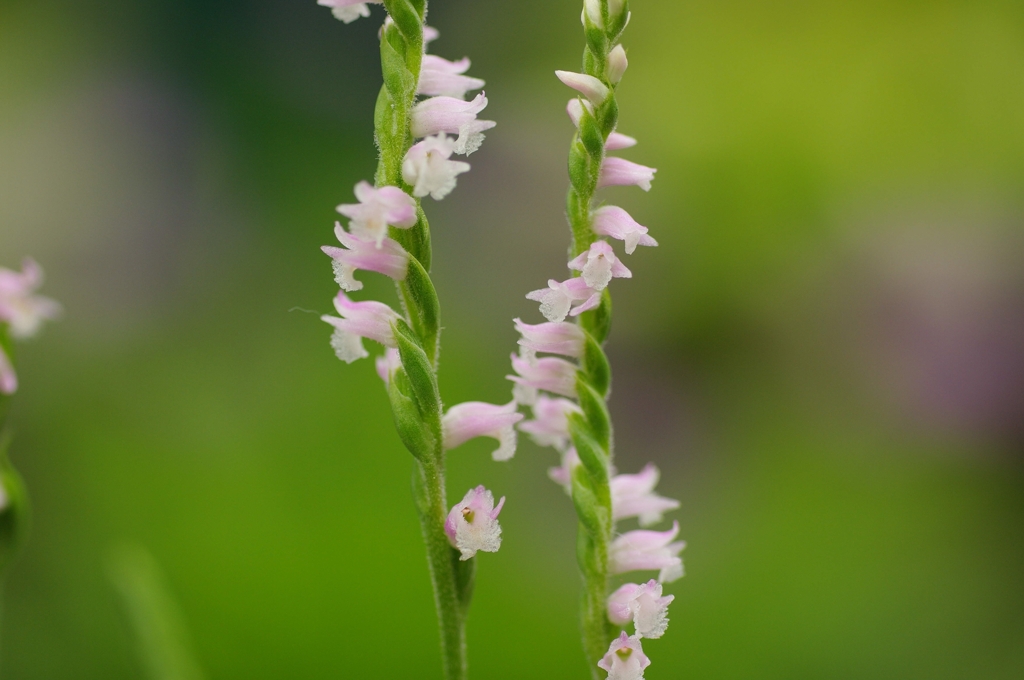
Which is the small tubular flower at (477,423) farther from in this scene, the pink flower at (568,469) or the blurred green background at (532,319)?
the blurred green background at (532,319)

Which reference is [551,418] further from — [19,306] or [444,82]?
[19,306]

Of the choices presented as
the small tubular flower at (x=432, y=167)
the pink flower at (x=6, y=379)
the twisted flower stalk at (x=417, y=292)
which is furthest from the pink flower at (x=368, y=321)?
the pink flower at (x=6, y=379)

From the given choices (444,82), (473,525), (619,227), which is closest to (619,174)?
(619,227)

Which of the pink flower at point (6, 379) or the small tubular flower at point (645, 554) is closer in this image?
the pink flower at point (6, 379)

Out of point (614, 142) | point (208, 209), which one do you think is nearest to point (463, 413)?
point (614, 142)

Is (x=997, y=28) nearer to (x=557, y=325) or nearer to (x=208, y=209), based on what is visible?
(x=208, y=209)

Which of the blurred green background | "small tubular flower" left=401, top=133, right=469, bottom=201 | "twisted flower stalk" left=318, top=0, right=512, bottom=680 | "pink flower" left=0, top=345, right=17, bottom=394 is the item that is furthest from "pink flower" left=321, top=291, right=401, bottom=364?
the blurred green background
